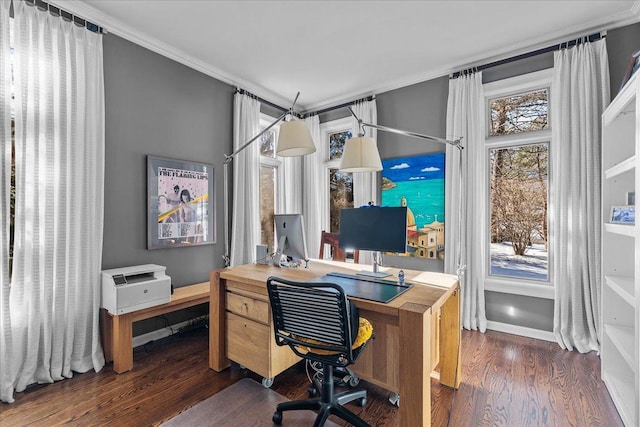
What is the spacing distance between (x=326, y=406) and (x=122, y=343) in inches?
65.2

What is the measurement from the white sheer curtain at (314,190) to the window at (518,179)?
217 cm

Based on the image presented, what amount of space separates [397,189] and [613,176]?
1979mm

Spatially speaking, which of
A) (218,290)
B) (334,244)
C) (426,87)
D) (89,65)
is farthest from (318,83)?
(218,290)

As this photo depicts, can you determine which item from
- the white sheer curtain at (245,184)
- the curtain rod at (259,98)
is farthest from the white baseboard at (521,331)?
the curtain rod at (259,98)

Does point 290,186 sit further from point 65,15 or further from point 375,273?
point 65,15

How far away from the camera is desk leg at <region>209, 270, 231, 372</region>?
89.7 inches

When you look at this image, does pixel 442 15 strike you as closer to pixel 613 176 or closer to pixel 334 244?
pixel 613 176

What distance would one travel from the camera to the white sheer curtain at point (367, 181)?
3.87 metres

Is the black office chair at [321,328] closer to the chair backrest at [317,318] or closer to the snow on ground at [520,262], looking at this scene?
the chair backrest at [317,318]

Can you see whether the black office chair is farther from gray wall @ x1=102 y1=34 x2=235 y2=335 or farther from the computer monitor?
gray wall @ x1=102 y1=34 x2=235 y2=335

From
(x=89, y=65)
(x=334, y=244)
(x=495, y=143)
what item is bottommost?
(x=334, y=244)

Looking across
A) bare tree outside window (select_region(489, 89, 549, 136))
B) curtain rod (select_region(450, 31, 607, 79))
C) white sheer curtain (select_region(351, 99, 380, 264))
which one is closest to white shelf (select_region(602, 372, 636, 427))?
bare tree outside window (select_region(489, 89, 549, 136))

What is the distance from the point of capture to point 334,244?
343 centimetres

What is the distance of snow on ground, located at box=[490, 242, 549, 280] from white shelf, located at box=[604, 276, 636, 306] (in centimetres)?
92
